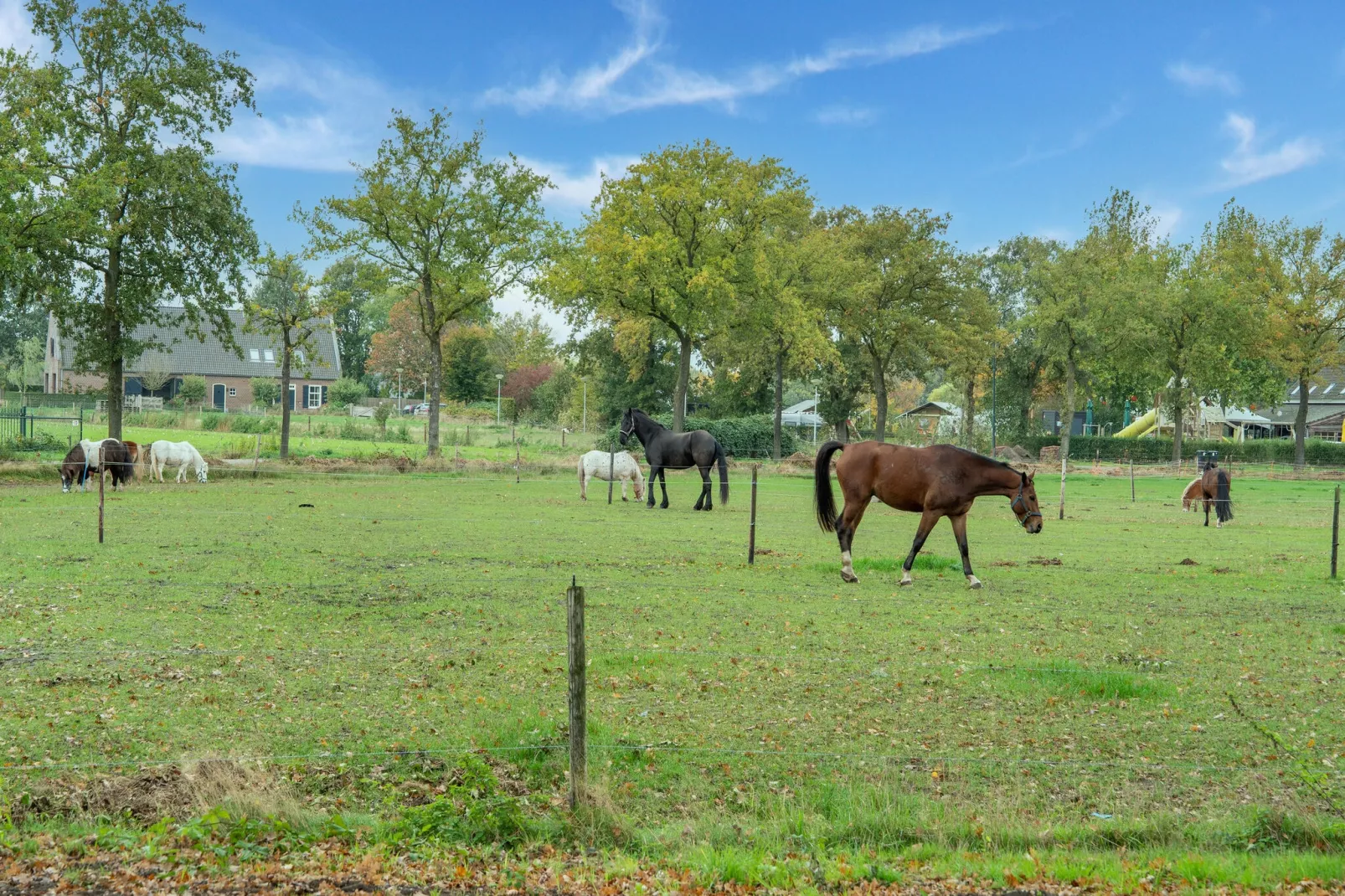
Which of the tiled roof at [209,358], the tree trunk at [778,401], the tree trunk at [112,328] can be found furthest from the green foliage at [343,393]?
the tree trunk at [112,328]

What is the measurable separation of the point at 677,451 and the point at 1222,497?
43.7ft

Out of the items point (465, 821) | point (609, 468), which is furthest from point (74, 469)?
point (465, 821)

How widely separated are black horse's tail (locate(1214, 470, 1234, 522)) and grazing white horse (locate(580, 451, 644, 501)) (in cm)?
1404

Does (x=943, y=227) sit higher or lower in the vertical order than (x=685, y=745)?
higher

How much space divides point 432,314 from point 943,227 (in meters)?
29.8

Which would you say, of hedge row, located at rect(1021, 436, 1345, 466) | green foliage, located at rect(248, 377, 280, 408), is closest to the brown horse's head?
hedge row, located at rect(1021, 436, 1345, 466)

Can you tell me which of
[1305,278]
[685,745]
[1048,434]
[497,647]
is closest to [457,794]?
[685,745]

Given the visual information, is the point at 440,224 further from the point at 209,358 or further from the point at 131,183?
the point at 209,358

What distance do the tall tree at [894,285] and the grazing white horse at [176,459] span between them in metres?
35.3

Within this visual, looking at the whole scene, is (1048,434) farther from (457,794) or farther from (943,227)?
(457,794)

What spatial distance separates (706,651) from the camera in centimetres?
909

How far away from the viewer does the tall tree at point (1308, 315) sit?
2074 inches

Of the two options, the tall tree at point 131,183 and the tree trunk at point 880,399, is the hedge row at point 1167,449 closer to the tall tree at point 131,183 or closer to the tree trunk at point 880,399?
the tree trunk at point 880,399

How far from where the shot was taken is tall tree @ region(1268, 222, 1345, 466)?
173 ft
